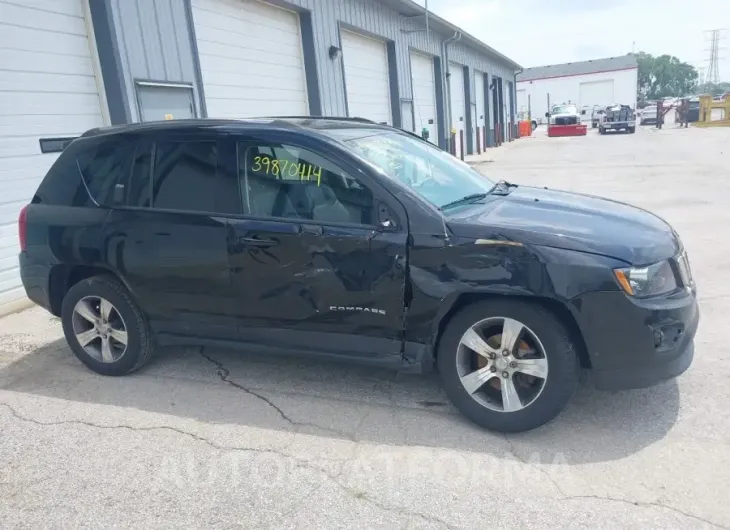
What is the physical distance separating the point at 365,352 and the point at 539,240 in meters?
1.23

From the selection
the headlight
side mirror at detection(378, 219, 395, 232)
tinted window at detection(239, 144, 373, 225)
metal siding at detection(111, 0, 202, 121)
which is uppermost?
metal siding at detection(111, 0, 202, 121)

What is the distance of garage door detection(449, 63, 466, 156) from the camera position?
79.8 ft

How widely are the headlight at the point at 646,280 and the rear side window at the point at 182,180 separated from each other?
7.70 feet

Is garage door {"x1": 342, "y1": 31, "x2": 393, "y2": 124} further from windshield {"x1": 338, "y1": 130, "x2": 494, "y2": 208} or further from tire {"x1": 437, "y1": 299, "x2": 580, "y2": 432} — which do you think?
tire {"x1": 437, "y1": 299, "x2": 580, "y2": 432}

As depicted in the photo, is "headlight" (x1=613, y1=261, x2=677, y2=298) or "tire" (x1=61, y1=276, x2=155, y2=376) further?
"tire" (x1=61, y1=276, x2=155, y2=376)

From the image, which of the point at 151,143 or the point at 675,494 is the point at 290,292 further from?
the point at 675,494

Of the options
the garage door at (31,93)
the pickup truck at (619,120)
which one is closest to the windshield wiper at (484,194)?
the garage door at (31,93)

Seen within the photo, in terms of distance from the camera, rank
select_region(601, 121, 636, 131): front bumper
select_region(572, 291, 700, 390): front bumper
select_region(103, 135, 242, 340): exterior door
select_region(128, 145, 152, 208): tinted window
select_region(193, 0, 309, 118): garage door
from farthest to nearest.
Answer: select_region(601, 121, 636, 131): front bumper
select_region(193, 0, 309, 118): garage door
select_region(128, 145, 152, 208): tinted window
select_region(103, 135, 242, 340): exterior door
select_region(572, 291, 700, 390): front bumper

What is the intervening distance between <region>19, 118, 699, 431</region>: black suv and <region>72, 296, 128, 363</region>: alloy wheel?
2 cm

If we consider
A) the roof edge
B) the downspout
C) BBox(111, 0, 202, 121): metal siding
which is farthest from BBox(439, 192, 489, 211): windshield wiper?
the downspout

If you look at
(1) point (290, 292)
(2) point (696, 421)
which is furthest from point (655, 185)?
(1) point (290, 292)

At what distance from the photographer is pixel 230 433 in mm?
3443

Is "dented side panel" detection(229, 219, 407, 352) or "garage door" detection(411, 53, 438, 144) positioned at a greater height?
"garage door" detection(411, 53, 438, 144)

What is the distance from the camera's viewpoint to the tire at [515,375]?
3086 mm
